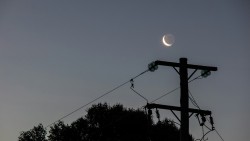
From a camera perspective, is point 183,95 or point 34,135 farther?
point 34,135

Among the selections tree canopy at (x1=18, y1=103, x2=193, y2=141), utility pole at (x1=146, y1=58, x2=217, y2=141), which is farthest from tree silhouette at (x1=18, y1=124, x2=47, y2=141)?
utility pole at (x1=146, y1=58, x2=217, y2=141)

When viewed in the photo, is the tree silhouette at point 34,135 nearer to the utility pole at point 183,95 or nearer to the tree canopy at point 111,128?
the tree canopy at point 111,128

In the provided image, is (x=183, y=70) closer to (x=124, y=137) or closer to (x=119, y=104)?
(x=124, y=137)

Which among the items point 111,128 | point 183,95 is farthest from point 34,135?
point 183,95

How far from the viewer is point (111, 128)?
5344 cm

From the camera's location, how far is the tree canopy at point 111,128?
52.6m

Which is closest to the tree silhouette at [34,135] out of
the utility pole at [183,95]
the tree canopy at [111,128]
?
the tree canopy at [111,128]

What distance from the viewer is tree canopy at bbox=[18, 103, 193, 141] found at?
52.6m

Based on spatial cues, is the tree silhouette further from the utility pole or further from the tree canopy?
the utility pole

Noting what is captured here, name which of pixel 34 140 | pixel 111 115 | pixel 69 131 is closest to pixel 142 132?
pixel 111 115

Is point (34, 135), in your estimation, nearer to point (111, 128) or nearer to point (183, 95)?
Answer: point (111, 128)

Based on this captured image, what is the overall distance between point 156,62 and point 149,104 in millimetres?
1828

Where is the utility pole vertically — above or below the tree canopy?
below

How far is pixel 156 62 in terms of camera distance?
15516mm
